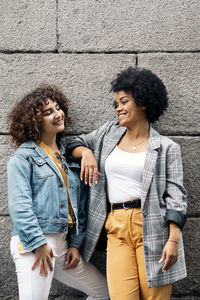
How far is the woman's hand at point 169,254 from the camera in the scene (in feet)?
7.61

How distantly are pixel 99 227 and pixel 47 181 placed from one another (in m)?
0.54

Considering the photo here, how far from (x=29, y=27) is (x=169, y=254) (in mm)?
2421

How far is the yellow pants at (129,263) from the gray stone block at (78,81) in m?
1.08

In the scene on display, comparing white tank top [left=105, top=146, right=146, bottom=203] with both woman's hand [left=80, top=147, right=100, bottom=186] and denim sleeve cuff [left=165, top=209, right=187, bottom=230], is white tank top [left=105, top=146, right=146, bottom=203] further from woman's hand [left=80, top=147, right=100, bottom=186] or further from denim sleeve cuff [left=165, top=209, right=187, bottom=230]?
denim sleeve cuff [left=165, top=209, right=187, bottom=230]

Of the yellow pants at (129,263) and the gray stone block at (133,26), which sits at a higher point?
the gray stone block at (133,26)

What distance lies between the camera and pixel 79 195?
8.95 feet

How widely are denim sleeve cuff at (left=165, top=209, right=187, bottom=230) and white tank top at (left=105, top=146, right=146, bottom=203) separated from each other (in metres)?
0.26

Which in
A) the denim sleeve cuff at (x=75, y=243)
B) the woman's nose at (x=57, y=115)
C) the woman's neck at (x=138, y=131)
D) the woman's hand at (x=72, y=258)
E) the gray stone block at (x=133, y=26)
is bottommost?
the woman's hand at (x=72, y=258)

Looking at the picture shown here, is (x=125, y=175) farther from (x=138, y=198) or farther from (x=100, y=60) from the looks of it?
(x=100, y=60)

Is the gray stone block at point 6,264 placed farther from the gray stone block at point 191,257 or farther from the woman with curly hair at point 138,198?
the gray stone block at point 191,257

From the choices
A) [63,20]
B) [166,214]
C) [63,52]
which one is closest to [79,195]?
[166,214]

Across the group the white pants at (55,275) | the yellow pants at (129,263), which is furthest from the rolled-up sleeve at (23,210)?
the yellow pants at (129,263)

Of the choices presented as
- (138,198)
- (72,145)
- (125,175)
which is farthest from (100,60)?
(138,198)

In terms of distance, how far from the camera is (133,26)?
3178 millimetres
